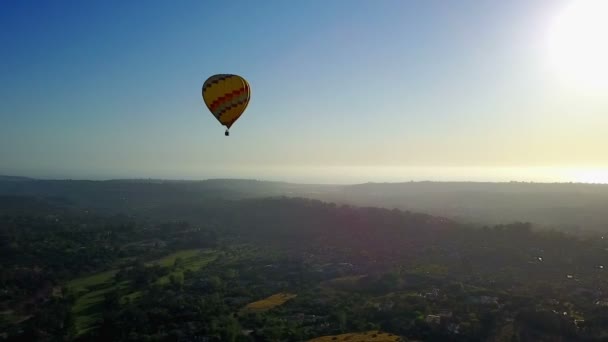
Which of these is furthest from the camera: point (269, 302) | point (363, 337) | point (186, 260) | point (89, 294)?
point (186, 260)

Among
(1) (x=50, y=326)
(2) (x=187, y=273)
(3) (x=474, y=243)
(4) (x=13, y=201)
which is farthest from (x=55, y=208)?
(3) (x=474, y=243)

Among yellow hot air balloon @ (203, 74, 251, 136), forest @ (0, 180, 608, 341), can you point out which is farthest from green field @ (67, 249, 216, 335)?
yellow hot air balloon @ (203, 74, 251, 136)

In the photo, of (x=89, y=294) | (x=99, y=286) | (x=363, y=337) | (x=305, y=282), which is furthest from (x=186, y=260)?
(x=363, y=337)

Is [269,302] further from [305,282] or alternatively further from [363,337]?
[363,337]

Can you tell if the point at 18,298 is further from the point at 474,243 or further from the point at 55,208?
the point at 55,208

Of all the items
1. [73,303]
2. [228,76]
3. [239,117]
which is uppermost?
[228,76]

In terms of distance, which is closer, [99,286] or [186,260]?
[99,286]
